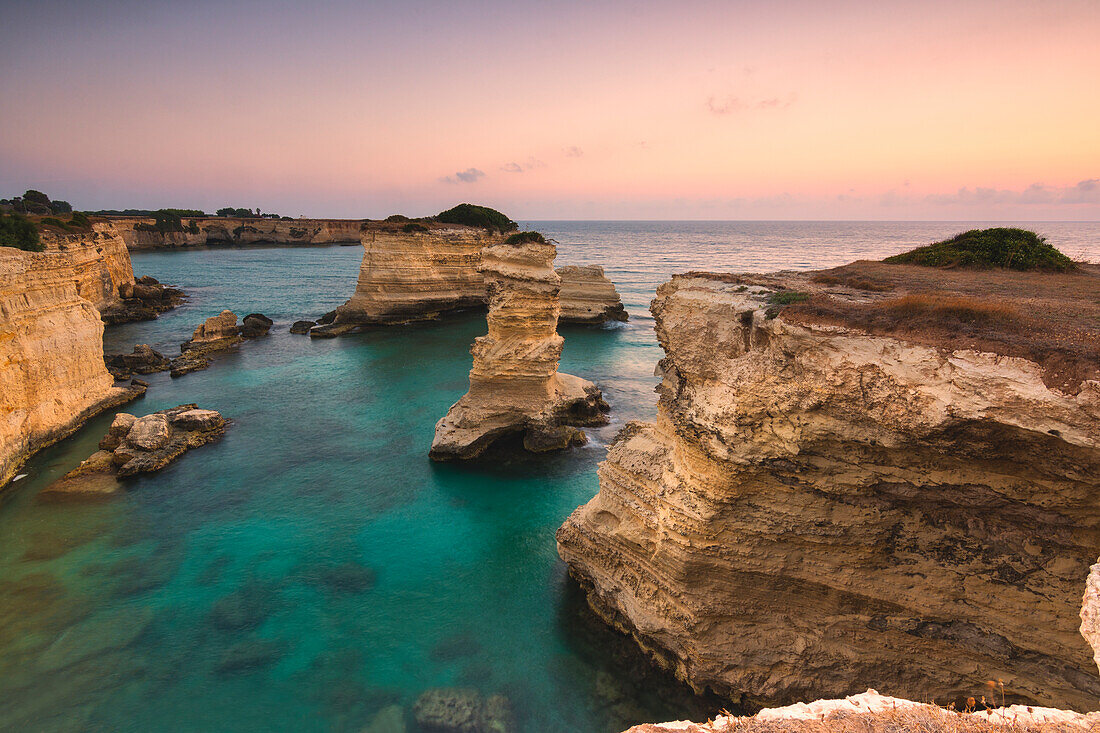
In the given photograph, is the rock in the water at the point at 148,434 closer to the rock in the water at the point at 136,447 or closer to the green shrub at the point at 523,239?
the rock in the water at the point at 136,447

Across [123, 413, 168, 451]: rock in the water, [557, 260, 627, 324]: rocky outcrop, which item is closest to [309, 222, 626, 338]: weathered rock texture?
[557, 260, 627, 324]: rocky outcrop

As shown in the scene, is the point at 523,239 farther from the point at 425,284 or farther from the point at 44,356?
the point at 425,284

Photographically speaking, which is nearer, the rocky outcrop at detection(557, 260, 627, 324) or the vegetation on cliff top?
the vegetation on cliff top

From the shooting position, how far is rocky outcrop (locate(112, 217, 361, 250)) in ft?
344

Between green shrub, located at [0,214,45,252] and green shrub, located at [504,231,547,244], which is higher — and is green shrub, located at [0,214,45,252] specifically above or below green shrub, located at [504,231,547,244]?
above

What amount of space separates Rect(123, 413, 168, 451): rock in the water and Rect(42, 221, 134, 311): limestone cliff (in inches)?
304

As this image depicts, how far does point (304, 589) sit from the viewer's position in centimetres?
1243

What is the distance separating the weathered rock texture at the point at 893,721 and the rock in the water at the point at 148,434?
21.6 metres

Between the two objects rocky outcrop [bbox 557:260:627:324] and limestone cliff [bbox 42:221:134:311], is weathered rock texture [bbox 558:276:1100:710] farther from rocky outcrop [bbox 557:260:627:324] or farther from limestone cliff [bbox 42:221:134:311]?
rocky outcrop [bbox 557:260:627:324]

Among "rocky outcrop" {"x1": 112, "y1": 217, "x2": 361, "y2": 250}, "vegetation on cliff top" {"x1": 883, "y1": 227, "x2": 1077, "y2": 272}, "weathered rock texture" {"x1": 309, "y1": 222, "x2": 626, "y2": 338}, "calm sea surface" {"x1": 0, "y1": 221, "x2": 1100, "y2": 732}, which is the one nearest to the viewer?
"calm sea surface" {"x1": 0, "y1": 221, "x2": 1100, "y2": 732}

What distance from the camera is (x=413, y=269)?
41.4 m

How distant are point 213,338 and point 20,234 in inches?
530

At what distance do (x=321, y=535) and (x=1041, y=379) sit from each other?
1628 cm

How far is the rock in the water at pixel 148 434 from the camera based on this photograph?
718 inches
